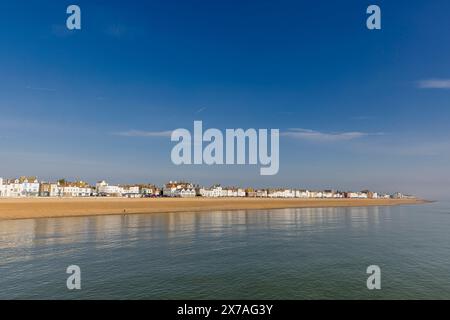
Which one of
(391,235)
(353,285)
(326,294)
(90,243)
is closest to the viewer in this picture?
(326,294)

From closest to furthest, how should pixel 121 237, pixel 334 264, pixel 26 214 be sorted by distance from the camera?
pixel 334 264 → pixel 121 237 → pixel 26 214

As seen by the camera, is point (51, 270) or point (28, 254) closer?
point (51, 270)

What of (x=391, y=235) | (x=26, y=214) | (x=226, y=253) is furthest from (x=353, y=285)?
(x=26, y=214)

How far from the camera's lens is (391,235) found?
148 ft

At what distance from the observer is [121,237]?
40312 millimetres

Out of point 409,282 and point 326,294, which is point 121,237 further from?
point 409,282

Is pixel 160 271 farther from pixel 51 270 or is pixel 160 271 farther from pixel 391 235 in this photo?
pixel 391 235

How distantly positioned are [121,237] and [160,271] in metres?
18.7

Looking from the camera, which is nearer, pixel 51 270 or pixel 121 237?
pixel 51 270

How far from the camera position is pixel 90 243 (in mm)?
35625
